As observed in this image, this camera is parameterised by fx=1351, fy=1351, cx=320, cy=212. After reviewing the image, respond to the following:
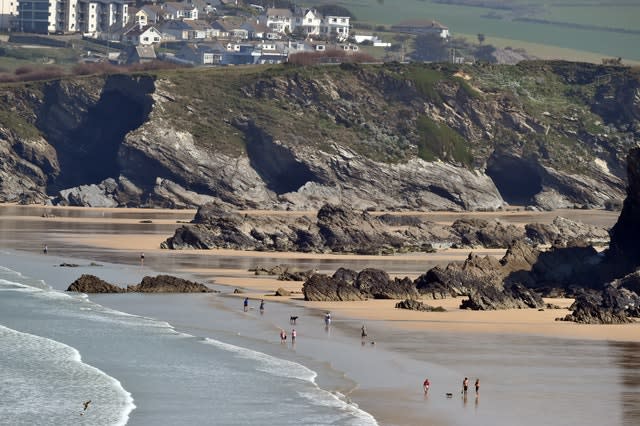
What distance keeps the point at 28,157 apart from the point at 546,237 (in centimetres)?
6027

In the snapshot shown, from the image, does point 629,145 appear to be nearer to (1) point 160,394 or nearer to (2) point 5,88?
(2) point 5,88

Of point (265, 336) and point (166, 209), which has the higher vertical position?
point (265, 336)

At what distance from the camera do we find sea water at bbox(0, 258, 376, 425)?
37000mm

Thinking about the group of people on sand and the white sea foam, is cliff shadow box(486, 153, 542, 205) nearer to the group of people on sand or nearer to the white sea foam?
the white sea foam

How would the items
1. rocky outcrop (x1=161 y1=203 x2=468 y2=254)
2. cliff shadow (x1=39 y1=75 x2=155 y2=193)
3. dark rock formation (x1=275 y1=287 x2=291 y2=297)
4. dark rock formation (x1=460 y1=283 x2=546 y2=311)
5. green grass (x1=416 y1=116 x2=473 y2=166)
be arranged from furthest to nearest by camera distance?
green grass (x1=416 y1=116 x2=473 y2=166), cliff shadow (x1=39 y1=75 x2=155 y2=193), rocky outcrop (x1=161 y1=203 x2=468 y2=254), dark rock formation (x1=275 y1=287 x2=291 y2=297), dark rock formation (x1=460 y1=283 x2=546 y2=311)

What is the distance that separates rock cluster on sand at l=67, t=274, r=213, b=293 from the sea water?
7055mm

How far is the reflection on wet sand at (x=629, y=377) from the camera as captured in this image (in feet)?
120

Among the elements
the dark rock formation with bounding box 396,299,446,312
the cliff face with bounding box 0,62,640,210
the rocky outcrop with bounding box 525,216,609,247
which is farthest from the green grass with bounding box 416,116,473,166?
the dark rock formation with bounding box 396,299,446,312

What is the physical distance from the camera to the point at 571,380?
41500 millimetres

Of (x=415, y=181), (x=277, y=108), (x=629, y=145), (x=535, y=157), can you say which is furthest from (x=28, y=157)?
(x=629, y=145)

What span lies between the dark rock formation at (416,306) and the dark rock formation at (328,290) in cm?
311

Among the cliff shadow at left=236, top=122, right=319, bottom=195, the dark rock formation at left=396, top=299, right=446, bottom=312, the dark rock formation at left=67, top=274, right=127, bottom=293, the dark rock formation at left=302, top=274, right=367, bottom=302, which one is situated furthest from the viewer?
the cliff shadow at left=236, top=122, right=319, bottom=195

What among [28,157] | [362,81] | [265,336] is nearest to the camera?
[265,336]

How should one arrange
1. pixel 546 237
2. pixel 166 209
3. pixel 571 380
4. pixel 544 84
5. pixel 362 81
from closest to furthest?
pixel 571 380
pixel 546 237
pixel 166 209
pixel 362 81
pixel 544 84
